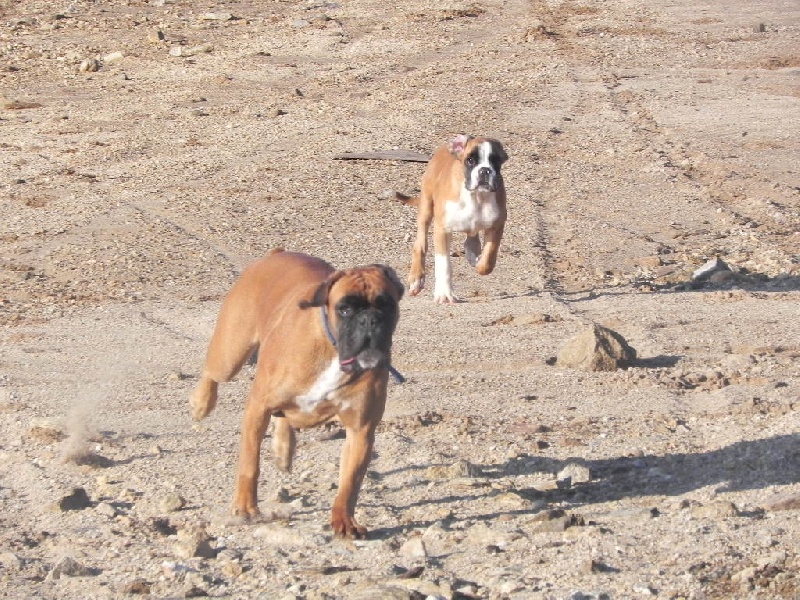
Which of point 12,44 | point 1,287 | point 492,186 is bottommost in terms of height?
point 12,44

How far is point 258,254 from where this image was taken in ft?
43.4

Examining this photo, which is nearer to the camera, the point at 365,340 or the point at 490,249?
the point at 365,340

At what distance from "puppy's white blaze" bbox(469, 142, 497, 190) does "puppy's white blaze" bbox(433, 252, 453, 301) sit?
609 millimetres

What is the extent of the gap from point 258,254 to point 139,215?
65.9 inches

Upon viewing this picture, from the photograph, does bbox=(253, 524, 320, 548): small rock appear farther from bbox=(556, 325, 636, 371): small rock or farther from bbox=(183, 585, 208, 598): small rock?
bbox=(556, 325, 636, 371): small rock

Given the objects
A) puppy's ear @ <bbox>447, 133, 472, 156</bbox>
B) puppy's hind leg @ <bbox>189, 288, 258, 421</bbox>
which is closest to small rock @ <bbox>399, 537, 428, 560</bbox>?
puppy's hind leg @ <bbox>189, 288, 258, 421</bbox>

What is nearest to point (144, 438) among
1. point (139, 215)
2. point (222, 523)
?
point (222, 523)

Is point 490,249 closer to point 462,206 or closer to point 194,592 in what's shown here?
point 462,206

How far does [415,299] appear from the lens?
11.9 meters

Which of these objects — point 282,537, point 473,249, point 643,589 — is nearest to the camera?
point 643,589

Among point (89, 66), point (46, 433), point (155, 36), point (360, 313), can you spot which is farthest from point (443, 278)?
point (155, 36)

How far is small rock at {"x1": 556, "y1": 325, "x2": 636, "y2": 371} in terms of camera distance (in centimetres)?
929

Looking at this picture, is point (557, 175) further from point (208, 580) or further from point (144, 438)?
point (208, 580)

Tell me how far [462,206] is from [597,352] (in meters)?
2.63
